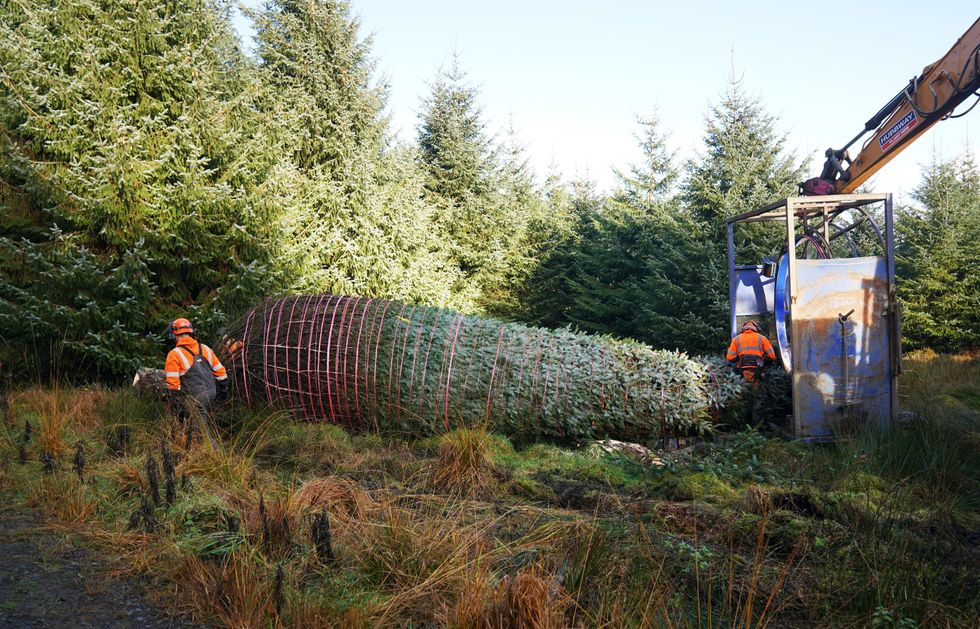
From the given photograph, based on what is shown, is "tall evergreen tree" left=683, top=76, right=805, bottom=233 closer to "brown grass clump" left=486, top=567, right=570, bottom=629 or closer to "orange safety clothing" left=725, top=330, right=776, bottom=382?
"orange safety clothing" left=725, top=330, right=776, bottom=382

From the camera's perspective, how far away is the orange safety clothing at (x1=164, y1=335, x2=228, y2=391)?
6.74 meters

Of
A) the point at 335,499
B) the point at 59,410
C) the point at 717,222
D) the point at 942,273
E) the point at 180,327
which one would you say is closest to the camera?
the point at 335,499

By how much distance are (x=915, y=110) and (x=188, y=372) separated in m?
8.23

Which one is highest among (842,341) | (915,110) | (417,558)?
(915,110)

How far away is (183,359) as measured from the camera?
6.84 meters

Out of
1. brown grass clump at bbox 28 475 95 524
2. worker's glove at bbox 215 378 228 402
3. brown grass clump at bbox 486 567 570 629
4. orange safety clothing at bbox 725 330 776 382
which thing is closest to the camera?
brown grass clump at bbox 486 567 570 629

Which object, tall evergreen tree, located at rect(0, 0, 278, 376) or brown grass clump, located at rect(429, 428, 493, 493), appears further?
tall evergreen tree, located at rect(0, 0, 278, 376)

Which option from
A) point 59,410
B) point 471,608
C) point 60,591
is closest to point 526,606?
point 471,608

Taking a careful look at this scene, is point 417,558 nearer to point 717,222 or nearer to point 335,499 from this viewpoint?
point 335,499

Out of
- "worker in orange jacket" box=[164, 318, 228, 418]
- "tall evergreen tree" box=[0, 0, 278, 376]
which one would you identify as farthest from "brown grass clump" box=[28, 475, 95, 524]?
"tall evergreen tree" box=[0, 0, 278, 376]

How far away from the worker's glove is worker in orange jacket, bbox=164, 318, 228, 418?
7.4 inches

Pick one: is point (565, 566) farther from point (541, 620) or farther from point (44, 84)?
point (44, 84)

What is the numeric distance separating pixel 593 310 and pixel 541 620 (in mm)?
14269

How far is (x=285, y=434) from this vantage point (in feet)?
22.4
